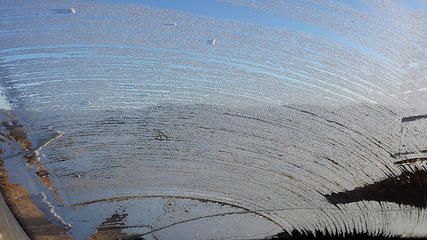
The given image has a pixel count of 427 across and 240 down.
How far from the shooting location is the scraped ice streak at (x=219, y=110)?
0.38m

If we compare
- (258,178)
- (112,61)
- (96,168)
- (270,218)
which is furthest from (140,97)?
(270,218)

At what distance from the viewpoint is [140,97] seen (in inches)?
16.8

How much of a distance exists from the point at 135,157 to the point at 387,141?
48 cm

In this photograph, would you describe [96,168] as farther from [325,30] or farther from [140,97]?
[325,30]

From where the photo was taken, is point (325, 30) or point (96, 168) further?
point (96, 168)

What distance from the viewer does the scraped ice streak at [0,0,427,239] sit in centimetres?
38

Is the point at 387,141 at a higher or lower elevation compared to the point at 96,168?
lower

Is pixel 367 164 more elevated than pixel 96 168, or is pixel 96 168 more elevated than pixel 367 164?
pixel 96 168

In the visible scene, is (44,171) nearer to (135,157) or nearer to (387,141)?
(135,157)

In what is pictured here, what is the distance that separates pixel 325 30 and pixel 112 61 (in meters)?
0.33

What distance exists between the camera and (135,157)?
49cm

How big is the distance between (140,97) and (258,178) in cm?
28

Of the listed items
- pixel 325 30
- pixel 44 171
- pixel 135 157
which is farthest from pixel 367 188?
pixel 44 171

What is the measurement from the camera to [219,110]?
1.46 ft
